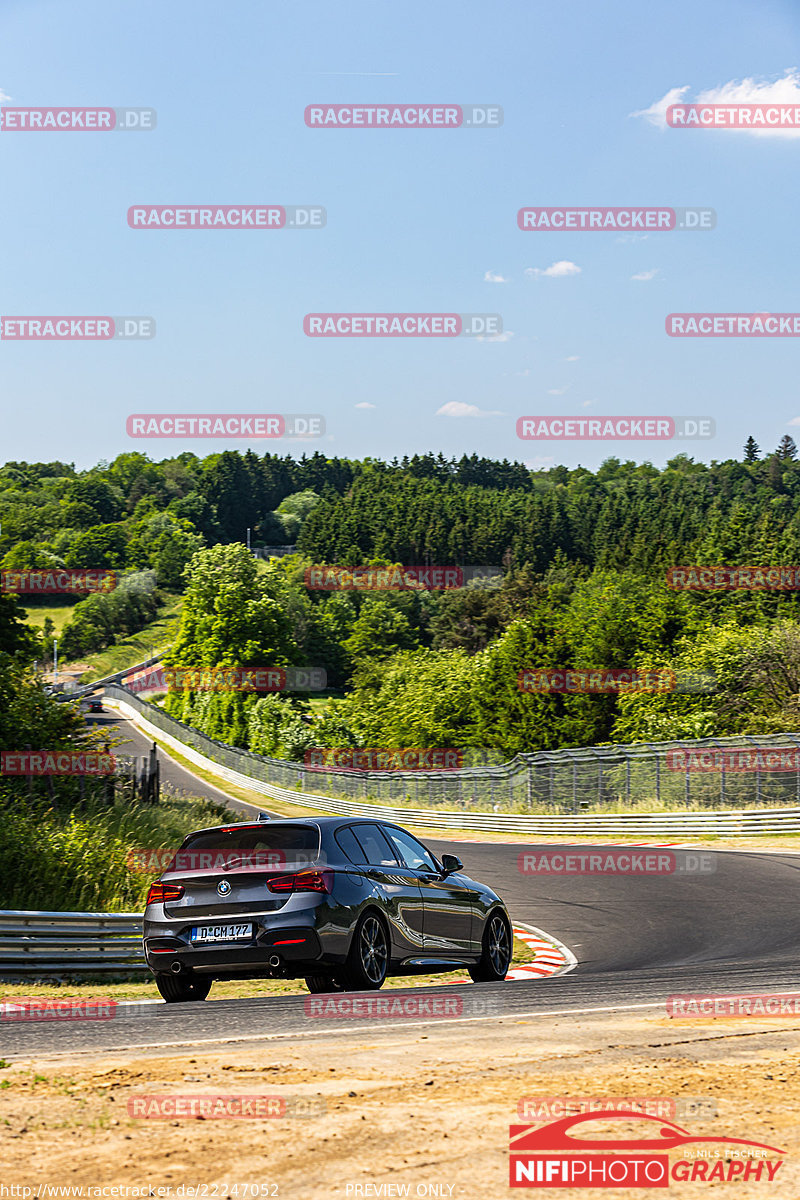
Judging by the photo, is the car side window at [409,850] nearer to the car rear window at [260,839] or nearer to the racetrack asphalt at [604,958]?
the racetrack asphalt at [604,958]

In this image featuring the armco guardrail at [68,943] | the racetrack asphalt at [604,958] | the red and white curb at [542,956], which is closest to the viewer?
the racetrack asphalt at [604,958]

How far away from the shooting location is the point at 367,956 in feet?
29.7

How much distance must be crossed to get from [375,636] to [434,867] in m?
127

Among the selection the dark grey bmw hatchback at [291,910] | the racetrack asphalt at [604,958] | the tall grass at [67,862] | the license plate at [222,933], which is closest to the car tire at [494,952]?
the racetrack asphalt at [604,958]

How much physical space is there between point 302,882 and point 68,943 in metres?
3.64

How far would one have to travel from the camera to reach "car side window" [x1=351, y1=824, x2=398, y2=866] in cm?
956

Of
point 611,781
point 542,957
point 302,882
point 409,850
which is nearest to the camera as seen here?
point 302,882

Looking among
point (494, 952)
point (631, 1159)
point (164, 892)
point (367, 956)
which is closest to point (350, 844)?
point (367, 956)

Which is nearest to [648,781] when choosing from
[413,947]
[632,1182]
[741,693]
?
[741,693]

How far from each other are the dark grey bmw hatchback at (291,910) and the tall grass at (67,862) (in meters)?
4.32

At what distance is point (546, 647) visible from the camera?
272 ft

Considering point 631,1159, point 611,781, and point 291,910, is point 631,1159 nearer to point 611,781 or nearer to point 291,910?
point 291,910

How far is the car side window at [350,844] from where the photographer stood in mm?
9266

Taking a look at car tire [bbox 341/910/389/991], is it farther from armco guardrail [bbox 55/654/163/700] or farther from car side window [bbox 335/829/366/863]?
armco guardrail [bbox 55/654/163/700]
